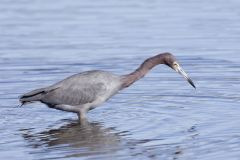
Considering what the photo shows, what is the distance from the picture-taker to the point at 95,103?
1385 cm

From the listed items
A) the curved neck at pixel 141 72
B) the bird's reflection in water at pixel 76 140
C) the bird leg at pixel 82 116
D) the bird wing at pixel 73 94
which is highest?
the curved neck at pixel 141 72

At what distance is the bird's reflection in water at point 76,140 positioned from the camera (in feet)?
38.9

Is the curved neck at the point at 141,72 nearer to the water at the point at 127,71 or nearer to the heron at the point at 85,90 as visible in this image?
the heron at the point at 85,90

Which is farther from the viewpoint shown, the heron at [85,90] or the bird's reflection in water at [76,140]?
the heron at [85,90]

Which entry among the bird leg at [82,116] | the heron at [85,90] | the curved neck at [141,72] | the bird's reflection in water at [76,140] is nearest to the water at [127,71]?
the bird's reflection in water at [76,140]

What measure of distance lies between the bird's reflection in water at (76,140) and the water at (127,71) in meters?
0.01

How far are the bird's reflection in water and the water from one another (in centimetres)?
1

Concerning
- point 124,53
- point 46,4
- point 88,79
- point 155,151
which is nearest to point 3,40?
point 124,53

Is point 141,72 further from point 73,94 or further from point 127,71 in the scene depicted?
point 127,71

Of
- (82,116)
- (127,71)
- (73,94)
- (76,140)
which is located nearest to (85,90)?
(73,94)

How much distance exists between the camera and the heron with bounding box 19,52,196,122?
13.8 m

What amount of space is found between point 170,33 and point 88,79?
7.07 m

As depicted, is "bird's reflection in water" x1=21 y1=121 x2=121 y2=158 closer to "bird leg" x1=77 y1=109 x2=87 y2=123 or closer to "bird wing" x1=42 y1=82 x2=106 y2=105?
"bird leg" x1=77 y1=109 x2=87 y2=123

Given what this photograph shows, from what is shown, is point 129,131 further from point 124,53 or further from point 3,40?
point 3,40
